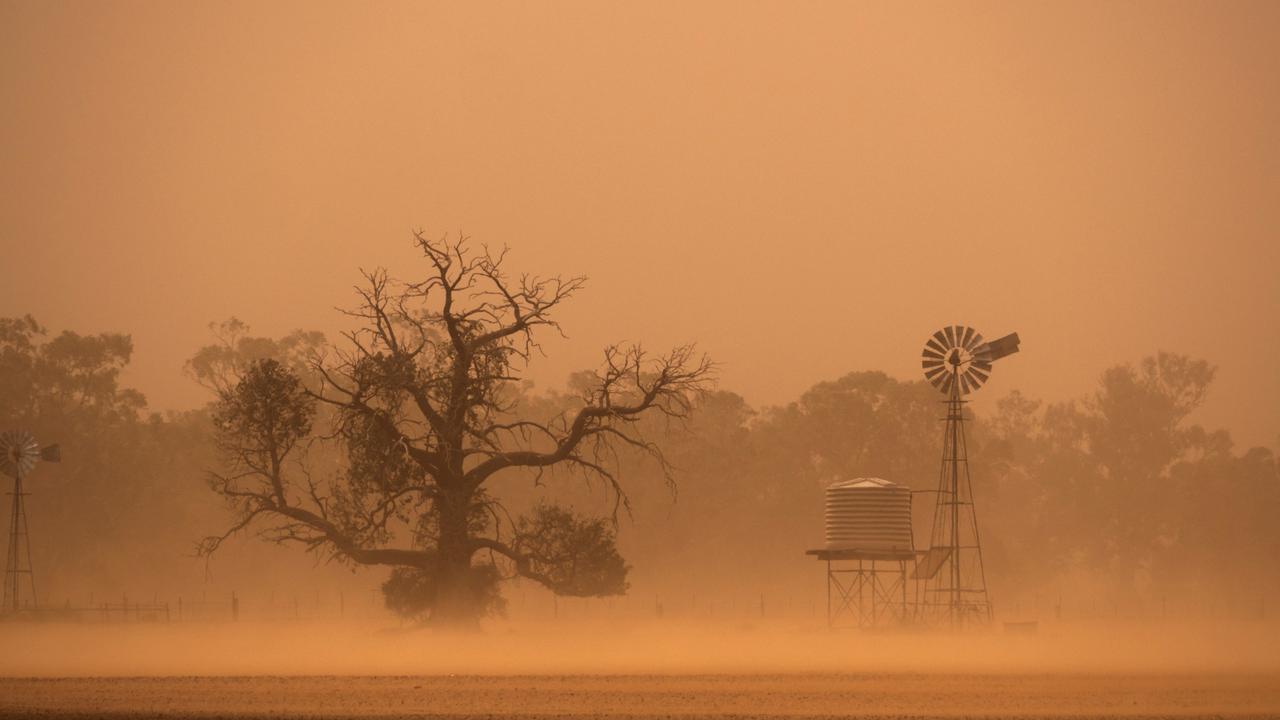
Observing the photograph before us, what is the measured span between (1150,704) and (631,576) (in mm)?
73642

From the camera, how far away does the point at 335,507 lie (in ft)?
174

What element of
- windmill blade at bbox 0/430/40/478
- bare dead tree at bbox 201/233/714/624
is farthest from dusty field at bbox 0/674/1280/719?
windmill blade at bbox 0/430/40/478

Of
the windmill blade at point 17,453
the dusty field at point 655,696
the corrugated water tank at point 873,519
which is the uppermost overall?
the windmill blade at point 17,453

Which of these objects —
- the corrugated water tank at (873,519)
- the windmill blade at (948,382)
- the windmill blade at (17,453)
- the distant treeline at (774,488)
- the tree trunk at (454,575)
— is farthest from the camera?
the distant treeline at (774,488)

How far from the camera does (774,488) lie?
114m

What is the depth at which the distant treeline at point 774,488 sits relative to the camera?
103 metres

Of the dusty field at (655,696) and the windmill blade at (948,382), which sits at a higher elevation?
the windmill blade at (948,382)

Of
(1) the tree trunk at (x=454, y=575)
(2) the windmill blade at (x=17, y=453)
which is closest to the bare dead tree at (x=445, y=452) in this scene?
(1) the tree trunk at (x=454, y=575)

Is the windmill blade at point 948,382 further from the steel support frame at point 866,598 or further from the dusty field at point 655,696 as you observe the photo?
the dusty field at point 655,696

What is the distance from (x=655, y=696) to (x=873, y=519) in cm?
2970

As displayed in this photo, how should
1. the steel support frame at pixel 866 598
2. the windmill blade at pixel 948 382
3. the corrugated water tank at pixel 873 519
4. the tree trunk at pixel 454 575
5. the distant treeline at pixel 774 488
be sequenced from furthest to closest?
the distant treeline at pixel 774 488 < the steel support frame at pixel 866 598 < the corrugated water tank at pixel 873 519 < the windmill blade at pixel 948 382 < the tree trunk at pixel 454 575

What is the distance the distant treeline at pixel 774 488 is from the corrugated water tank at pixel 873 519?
30.0 meters

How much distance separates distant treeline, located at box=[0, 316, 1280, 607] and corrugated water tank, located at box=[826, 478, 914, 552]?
30.0 metres

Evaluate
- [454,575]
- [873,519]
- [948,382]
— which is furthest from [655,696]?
[873,519]
